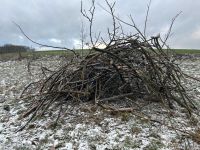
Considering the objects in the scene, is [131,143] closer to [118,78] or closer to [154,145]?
[154,145]

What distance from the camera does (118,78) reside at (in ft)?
26.5

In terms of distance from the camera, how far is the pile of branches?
7.64 m

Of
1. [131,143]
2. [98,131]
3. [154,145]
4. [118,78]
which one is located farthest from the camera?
[118,78]

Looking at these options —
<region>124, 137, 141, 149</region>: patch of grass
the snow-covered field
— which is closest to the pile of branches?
the snow-covered field

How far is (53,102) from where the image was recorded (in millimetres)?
7961

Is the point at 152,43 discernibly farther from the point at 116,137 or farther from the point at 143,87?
the point at 116,137

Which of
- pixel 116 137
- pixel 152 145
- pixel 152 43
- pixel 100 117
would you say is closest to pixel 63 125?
pixel 100 117

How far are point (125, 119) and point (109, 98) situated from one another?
969mm

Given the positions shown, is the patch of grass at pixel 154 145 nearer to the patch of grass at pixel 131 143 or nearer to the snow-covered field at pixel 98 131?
the snow-covered field at pixel 98 131

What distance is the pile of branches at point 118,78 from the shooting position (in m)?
7.64

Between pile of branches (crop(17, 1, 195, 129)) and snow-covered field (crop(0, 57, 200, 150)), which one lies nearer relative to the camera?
snow-covered field (crop(0, 57, 200, 150))

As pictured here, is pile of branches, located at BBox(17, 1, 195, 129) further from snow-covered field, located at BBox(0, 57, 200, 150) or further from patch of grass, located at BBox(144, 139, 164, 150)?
patch of grass, located at BBox(144, 139, 164, 150)

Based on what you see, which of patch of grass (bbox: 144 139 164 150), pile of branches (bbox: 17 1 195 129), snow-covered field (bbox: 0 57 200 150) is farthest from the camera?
pile of branches (bbox: 17 1 195 129)

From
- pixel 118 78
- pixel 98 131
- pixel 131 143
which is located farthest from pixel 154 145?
pixel 118 78
